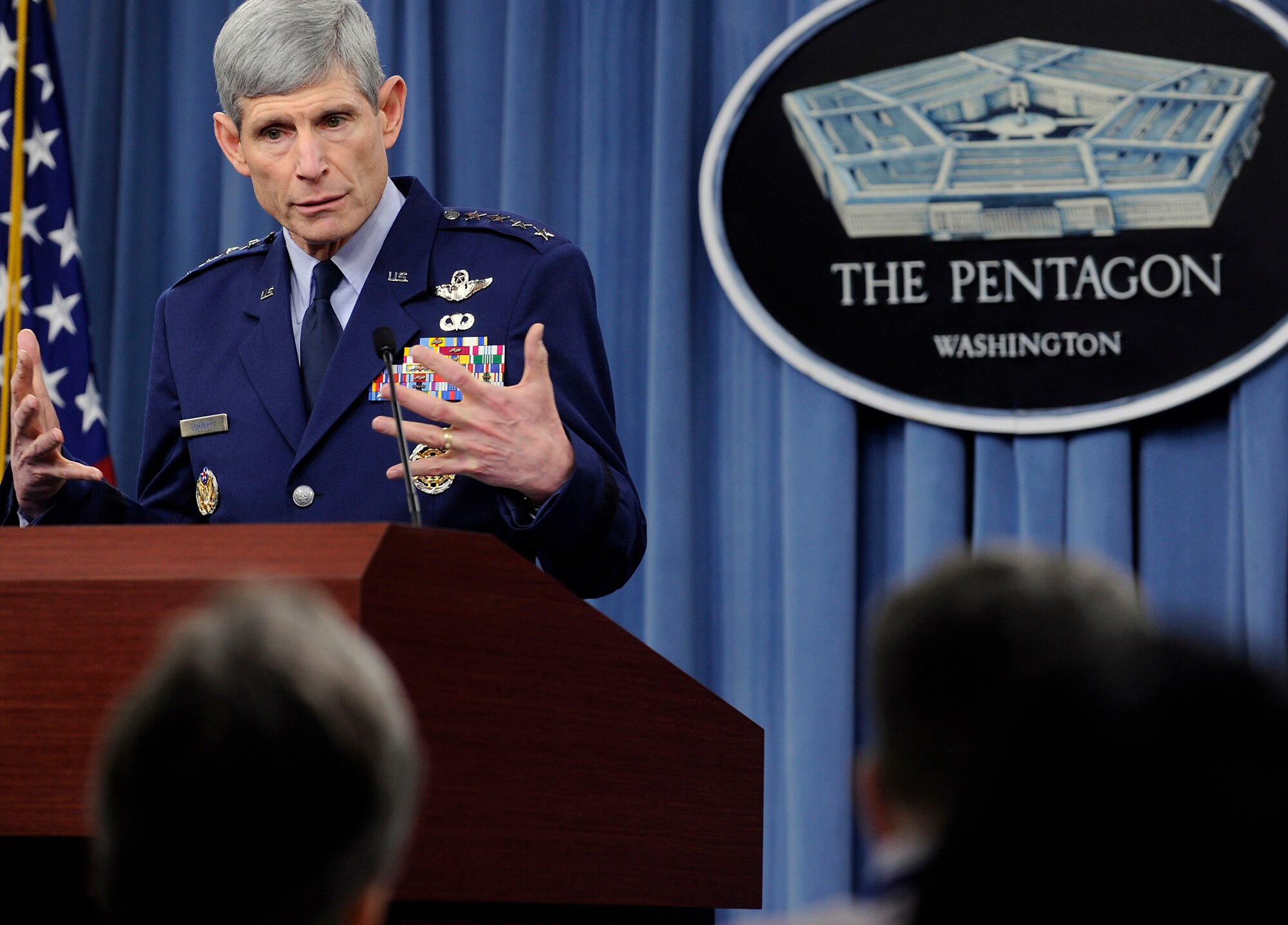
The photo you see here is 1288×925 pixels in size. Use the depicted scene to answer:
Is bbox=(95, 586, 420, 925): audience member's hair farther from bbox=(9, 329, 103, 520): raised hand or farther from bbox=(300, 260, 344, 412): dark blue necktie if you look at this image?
bbox=(300, 260, 344, 412): dark blue necktie

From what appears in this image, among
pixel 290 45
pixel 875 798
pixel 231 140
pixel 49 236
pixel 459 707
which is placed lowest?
pixel 459 707

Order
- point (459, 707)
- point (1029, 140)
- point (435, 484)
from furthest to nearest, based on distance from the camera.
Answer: point (1029, 140) < point (435, 484) < point (459, 707)

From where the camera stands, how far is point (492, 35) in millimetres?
3242

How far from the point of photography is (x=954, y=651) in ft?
2.13

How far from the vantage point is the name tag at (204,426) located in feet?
6.16

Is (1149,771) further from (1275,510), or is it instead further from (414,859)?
(1275,510)

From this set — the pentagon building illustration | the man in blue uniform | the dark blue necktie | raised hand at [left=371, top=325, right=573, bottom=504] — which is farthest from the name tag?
the pentagon building illustration

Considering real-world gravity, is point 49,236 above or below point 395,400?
above

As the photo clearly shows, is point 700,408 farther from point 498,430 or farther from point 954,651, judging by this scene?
point 954,651

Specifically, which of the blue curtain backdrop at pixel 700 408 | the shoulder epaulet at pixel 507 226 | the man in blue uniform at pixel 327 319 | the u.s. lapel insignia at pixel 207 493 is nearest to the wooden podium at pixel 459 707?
the man in blue uniform at pixel 327 319

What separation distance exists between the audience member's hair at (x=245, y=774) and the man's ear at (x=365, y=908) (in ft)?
0.06

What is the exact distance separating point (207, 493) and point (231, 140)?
0.50 m

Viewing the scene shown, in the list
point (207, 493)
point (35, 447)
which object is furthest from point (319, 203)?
point (35, 447)

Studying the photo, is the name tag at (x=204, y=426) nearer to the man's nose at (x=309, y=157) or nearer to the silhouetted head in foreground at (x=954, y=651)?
the man's nose at (x=309, y=157)
